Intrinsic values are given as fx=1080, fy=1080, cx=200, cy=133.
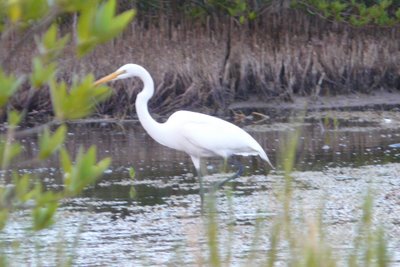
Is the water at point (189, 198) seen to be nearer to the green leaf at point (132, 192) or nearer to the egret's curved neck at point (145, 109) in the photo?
the green leaf at point (132, 192)

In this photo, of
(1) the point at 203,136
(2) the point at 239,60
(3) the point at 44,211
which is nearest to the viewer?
(3) the point at 44,211

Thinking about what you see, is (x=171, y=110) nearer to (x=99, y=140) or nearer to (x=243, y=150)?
(x=99, y=140)

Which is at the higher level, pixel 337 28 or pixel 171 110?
pixel 337 28

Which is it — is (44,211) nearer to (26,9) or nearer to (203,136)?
(26,9)

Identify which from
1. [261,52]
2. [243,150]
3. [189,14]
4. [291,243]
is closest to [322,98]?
[261,52]

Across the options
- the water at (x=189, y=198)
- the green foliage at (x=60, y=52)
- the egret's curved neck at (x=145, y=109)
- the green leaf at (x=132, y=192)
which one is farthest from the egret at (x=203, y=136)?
the green foliage at (x=60, y=52)

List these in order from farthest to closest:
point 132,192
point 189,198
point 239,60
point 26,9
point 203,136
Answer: point 239,60, point 203,136, point 132,192, point 189,198, point 26,9

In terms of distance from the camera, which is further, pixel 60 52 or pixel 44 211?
pixel 44 211

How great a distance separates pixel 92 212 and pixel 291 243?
378 centimetres

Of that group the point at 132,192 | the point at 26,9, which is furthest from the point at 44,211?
the point at 132,192

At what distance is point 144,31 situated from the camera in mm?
14102

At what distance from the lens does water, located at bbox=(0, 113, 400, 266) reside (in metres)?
5.59

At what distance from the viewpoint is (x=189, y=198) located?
7.78m

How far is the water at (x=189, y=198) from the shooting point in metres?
5.59
